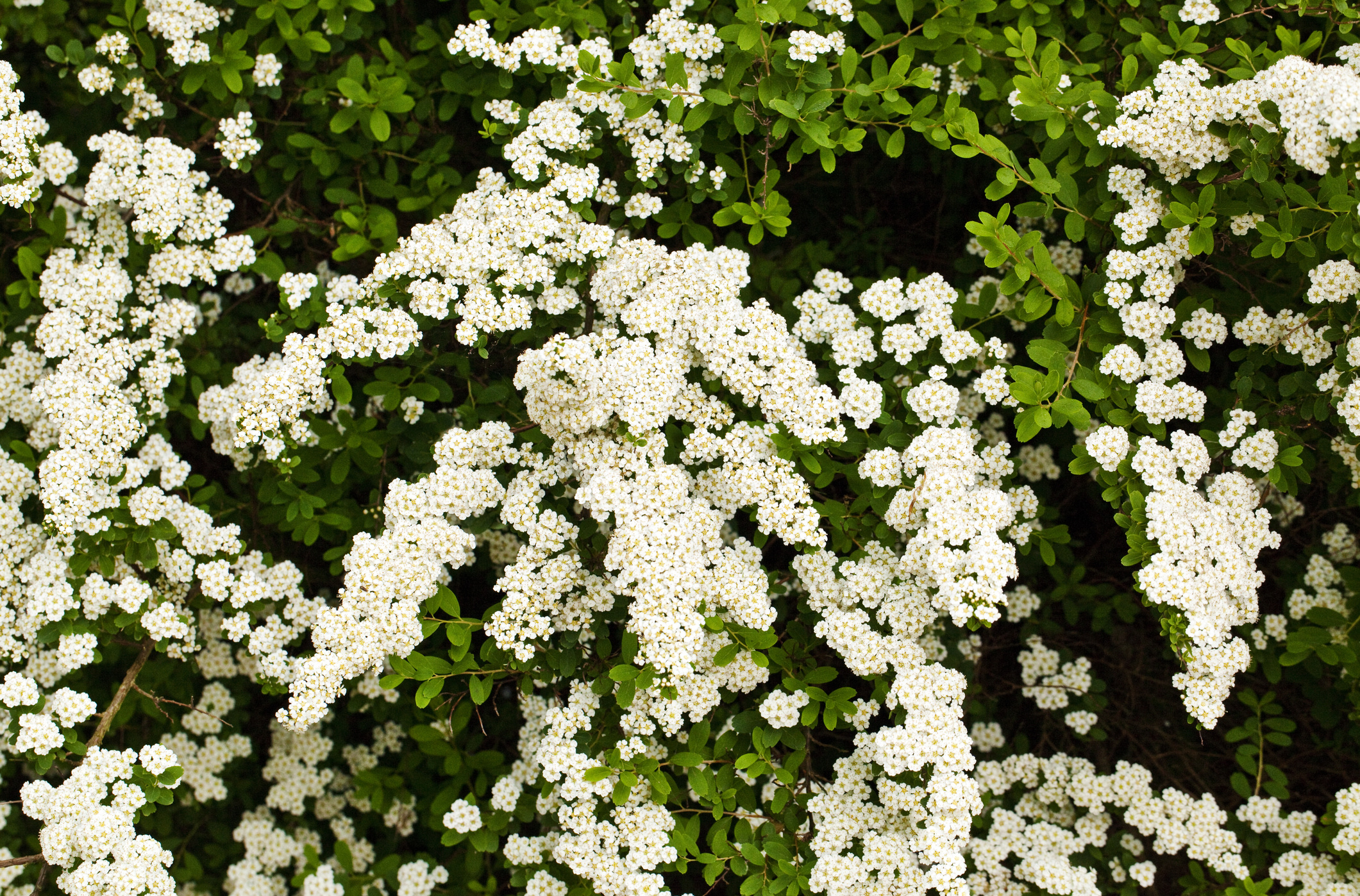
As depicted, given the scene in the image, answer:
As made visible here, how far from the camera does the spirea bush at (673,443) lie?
348 cm

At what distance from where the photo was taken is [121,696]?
387 cm

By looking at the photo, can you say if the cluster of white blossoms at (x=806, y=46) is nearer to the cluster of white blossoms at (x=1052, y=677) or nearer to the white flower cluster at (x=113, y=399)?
the white flower cluster at (x=113, y=399)

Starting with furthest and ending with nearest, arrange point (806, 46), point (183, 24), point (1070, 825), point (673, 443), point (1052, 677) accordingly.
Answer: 1. point (1052, 677)
2. point (1070, 825)
3. point (183, 24)
4. point (673, 443)
5. point (806, 46)

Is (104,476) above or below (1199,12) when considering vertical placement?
below

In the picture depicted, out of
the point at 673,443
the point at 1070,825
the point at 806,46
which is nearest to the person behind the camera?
the point at 806,46

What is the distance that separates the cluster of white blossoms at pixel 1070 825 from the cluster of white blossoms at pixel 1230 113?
2429mm

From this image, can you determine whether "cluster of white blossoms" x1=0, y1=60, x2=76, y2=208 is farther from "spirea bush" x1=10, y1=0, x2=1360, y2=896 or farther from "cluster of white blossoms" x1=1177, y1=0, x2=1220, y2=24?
"cluster of white blossoms" x1=1177, y1=0, x2=1220, y2=24

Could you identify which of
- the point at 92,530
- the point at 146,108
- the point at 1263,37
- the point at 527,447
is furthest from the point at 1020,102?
the point at 92,530

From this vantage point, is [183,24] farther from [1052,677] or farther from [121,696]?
[1052,677]

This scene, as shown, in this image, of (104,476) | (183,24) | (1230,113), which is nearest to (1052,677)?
(1230,113)

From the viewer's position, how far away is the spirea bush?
348 cm

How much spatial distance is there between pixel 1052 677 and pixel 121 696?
12.7 ft

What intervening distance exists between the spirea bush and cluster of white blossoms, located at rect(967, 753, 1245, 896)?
0.02 m

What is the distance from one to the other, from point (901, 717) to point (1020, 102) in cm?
233
